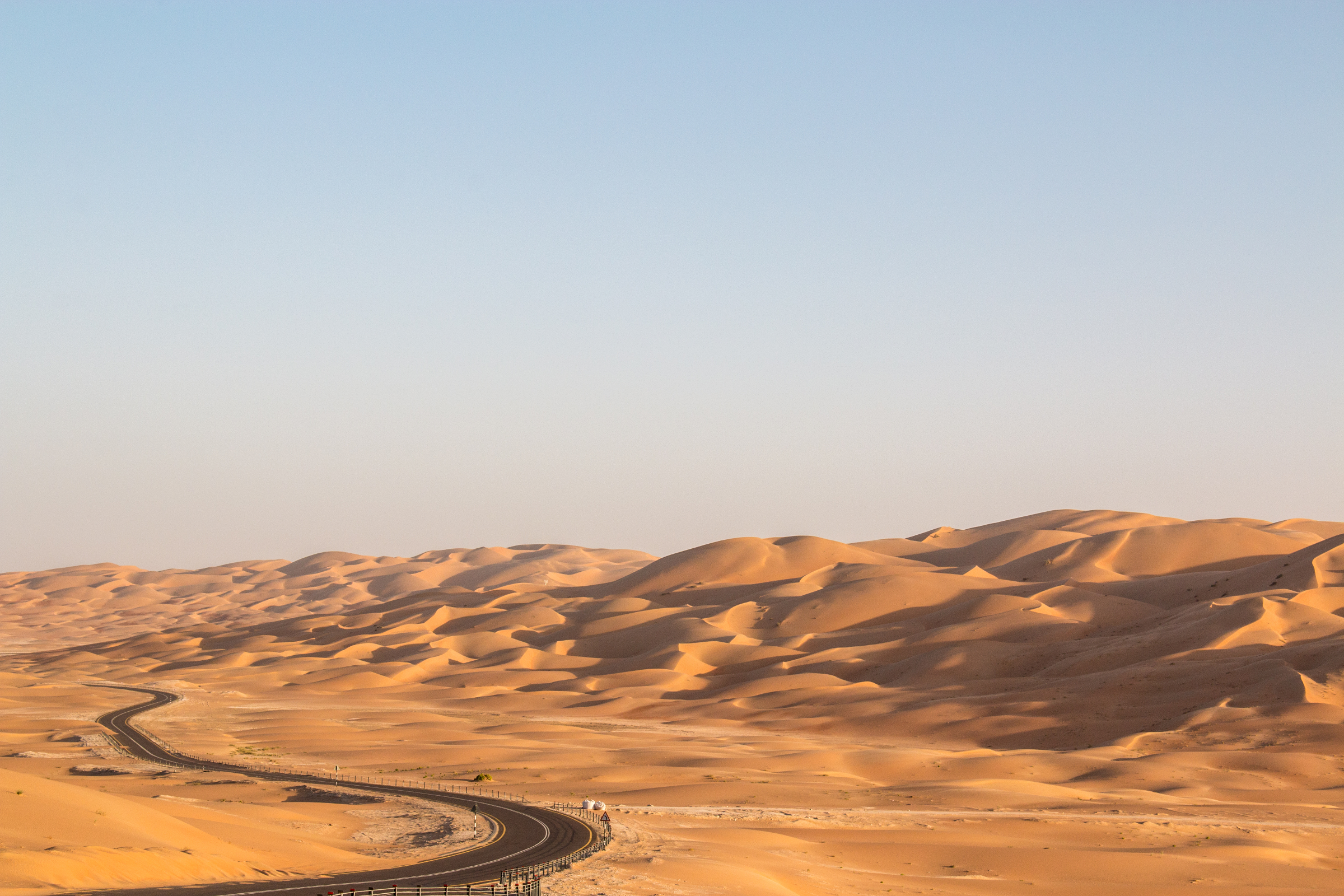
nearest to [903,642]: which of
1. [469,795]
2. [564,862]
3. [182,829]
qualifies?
[469,795]

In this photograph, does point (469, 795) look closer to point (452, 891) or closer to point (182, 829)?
point (182, 829)

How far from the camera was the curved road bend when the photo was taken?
29.8m

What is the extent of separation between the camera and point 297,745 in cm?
7375

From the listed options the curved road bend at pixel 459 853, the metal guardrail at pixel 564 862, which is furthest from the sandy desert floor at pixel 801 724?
the curved road bend at pixel 459 853

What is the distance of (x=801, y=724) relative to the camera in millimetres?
82875

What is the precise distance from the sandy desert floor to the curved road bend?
1.39 meters

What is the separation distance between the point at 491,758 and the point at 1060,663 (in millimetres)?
43199

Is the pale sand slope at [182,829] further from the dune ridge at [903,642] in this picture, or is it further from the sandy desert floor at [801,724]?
the dune ridge at [903,642]

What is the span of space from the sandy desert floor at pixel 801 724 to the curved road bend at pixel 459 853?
1393 mm

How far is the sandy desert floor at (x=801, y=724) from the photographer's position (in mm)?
37500

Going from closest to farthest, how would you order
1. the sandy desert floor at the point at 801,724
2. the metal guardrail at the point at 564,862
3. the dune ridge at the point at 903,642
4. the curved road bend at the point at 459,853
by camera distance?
the curved road bend at the point at 459,853 → the metal guardrail at the point at 564,862 → the sandy desert floor at the point at 801,724 → the dune ridge at the point at 903,642

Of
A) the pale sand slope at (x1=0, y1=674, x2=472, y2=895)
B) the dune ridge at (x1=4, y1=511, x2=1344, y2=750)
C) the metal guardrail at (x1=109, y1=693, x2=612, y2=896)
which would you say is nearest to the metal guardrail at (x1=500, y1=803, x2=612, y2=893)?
the metal guardrail at (x1=109, y1=693, x2=612, y2=896)

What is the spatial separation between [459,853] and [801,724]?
48.2 metres

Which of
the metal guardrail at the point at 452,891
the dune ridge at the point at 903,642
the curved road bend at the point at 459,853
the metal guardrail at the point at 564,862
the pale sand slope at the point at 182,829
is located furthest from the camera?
the dune ridge at the point at 903,642
